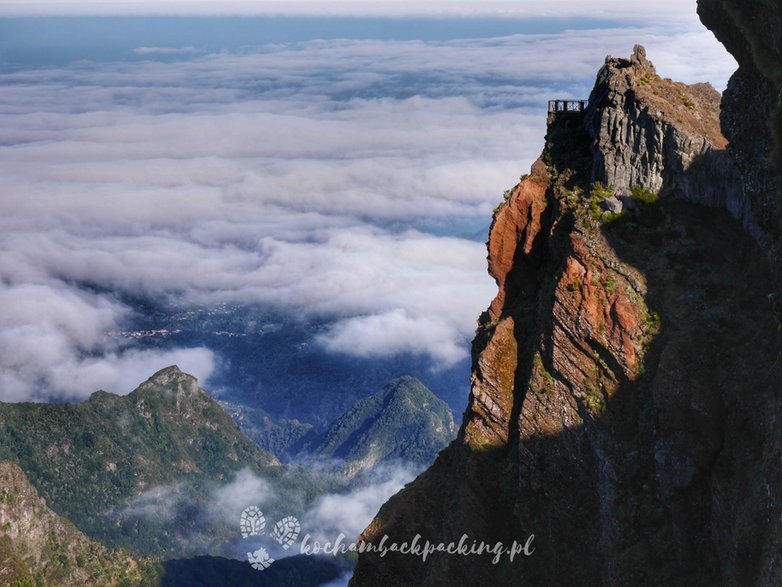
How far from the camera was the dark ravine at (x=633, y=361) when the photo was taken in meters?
30.5

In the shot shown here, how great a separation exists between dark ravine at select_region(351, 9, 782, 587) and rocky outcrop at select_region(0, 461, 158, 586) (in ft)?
281

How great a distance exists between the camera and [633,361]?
114ft

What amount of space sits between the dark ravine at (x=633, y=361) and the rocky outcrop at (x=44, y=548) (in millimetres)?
85760

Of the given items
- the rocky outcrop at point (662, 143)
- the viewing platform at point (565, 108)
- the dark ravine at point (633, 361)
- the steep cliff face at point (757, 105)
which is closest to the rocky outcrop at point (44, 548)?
the dark ravine at point (633, 361)

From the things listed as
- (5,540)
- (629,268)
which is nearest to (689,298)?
(629,268)

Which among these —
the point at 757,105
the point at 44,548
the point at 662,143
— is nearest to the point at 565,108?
the point at 662,143

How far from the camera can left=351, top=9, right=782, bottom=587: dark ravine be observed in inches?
1203

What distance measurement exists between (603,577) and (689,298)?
32.8 feet

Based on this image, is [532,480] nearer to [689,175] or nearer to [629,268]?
[629,268]

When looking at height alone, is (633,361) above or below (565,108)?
below

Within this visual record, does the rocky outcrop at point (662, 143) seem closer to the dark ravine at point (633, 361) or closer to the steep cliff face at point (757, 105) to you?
the dark ravine at point (633, 361)

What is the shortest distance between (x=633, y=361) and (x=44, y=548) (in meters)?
106

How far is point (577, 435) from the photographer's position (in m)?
36.3

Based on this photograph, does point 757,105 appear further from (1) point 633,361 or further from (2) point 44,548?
(2) point 44,548
